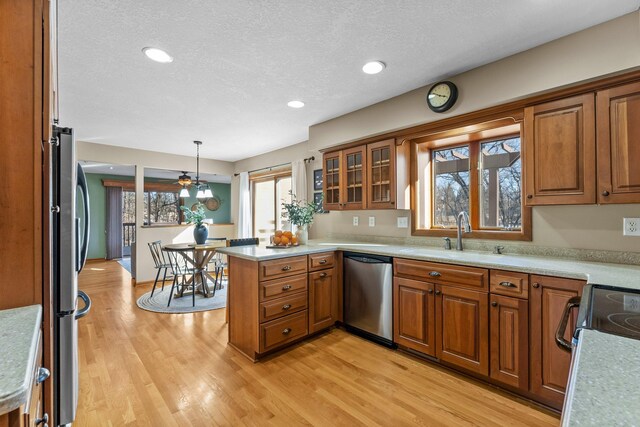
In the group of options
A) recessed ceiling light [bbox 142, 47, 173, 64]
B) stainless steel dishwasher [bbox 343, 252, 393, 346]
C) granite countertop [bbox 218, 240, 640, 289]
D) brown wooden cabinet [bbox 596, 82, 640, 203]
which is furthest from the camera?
stainless steel dishwasher [bbox 343, 252, 393, 346]

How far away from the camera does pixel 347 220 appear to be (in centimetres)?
390

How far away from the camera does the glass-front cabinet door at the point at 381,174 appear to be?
303cm

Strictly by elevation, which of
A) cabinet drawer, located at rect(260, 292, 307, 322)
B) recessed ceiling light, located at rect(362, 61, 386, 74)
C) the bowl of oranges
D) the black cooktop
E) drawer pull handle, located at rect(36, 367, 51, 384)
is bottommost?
cabinet drawer, located at rect(260, 292, 307, 322)

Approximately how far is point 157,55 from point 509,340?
10.5ft

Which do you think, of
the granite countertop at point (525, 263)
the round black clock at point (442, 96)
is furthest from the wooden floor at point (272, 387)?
the round black clock at point (442, 96)

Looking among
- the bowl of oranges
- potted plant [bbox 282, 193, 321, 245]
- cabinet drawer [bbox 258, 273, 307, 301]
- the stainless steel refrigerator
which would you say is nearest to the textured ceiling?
the stainless steel refrigerator

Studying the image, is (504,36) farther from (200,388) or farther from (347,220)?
(200,388)

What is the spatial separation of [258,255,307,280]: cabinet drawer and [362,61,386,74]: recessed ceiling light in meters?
1.72

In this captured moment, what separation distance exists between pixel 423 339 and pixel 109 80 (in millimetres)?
3451

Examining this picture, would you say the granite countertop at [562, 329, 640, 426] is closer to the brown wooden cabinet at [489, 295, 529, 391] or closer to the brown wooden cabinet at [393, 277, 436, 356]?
the brown wooden cabinet at [489, 295, 529, 391]

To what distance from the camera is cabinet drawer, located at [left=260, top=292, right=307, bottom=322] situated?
252cm

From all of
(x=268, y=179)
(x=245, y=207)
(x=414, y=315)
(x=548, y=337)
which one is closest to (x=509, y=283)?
(x=548, y=337)

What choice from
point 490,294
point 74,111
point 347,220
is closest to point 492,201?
point 490,294

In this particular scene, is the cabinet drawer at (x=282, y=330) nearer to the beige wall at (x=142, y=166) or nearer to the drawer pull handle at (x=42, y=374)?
the drawer pull handle at (x=42, y=374)
